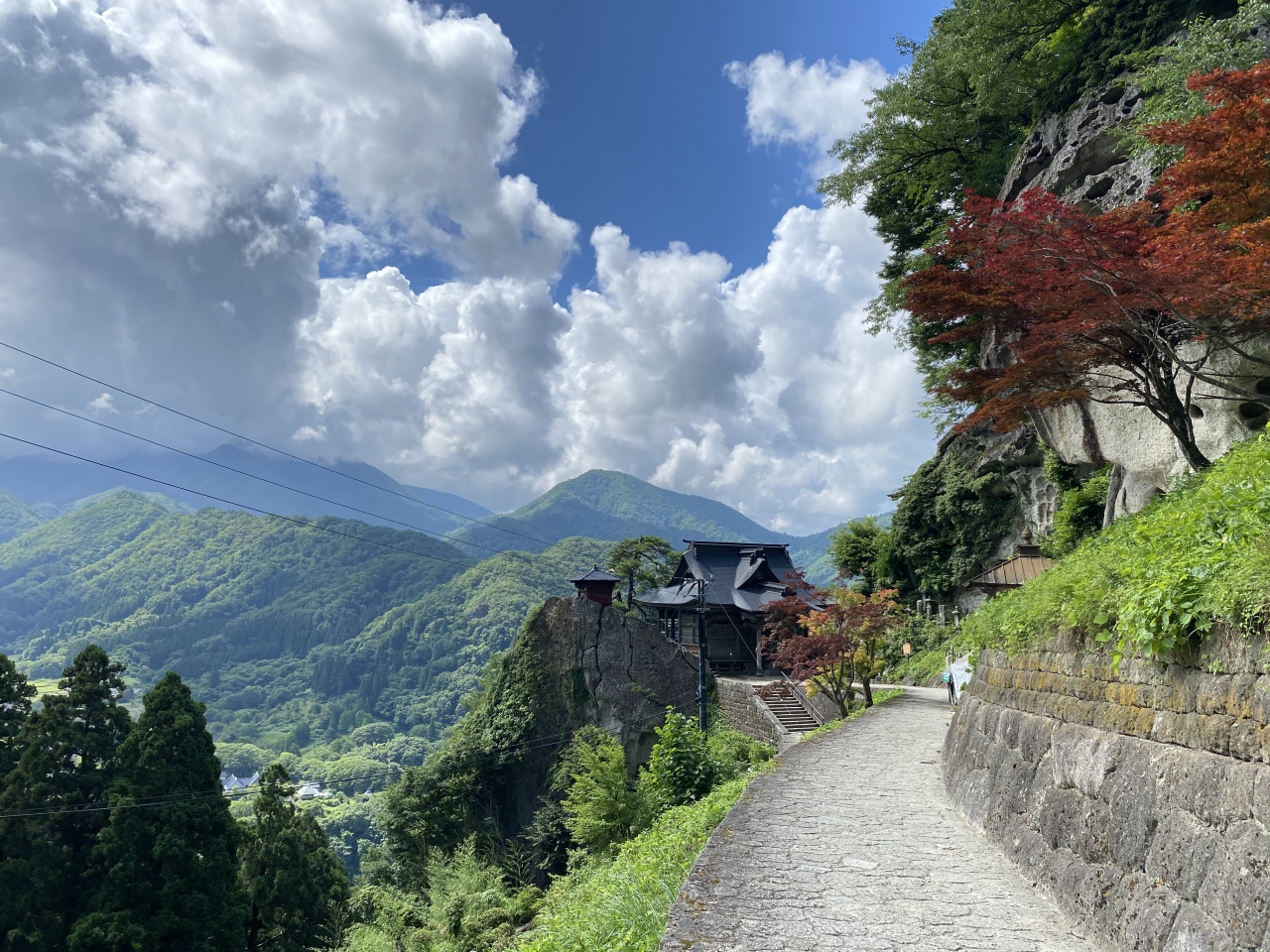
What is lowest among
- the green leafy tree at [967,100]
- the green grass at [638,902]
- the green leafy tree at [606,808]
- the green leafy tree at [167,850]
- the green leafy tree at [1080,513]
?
the green leafy tree at [167,850]

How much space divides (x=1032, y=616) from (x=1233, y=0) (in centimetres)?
1449

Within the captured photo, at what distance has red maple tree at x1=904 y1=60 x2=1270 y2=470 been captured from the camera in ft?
21.2

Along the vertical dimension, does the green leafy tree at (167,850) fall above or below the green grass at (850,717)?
below

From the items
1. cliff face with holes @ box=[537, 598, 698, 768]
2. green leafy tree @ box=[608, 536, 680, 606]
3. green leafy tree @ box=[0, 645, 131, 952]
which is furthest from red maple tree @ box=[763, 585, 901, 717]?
green leafy tree @ box=[608, 536, 680, 606]

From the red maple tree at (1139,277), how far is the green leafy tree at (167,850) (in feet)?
69.3

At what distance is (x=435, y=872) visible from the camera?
2080 centimetres

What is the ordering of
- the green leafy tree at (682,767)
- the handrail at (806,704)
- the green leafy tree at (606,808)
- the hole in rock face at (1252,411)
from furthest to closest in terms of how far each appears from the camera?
1. the handrail at (806,704)
2. the green leafy tree at (606,808)
3. the green leafy tree at (682,767)
4. the hole in rock face at (1252,411)

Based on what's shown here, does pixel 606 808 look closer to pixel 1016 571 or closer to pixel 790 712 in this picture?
pixel 790 712

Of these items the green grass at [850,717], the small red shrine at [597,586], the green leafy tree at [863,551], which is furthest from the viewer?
the small red shrine at [597,586]

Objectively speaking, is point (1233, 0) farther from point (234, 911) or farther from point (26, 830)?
point (26, 830)

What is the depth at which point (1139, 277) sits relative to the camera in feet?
22.3

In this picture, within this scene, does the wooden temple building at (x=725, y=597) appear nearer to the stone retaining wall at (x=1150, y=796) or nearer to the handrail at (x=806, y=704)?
the handrail at (x=806, y=704)

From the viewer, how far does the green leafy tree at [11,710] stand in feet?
57.2

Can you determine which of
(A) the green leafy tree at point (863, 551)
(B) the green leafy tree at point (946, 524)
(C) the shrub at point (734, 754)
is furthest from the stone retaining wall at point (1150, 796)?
(A) the green leafy tree at point (863, 551)
